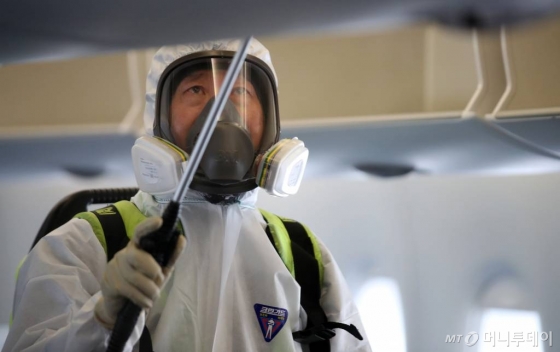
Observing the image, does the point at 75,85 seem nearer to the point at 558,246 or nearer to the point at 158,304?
the point at 158,304

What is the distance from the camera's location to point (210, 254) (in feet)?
5.15

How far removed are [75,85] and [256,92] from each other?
153 centimetres

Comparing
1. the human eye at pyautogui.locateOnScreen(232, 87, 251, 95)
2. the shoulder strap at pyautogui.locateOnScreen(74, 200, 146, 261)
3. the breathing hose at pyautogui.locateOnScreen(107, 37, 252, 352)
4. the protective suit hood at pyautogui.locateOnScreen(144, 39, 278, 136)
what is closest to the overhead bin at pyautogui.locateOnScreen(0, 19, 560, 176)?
the protective suit hood at pyautogui.locateOnScreen(144, 39, 278, 136)

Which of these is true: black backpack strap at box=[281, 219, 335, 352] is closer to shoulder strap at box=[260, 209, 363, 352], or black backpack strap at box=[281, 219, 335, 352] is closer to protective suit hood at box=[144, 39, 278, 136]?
shoulder strap at box=[260, 209, 363, 352]

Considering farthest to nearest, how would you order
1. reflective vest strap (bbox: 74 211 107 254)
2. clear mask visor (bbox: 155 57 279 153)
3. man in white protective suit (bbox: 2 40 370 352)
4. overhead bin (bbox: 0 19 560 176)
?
overhead bin (bbox: 0 19 560 176) → clear mask visor (bbox: 155 57 279 153) → reflective vest strap (bbox: 74 211 107 254) → man in white protective suit (bbox: 2 40 370 352)

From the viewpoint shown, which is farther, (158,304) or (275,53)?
(275,53)

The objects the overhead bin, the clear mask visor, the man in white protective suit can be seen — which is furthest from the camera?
the overhead bin

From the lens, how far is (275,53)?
2.85 meters

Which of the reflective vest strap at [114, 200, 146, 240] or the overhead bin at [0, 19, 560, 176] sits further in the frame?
the overhead bin at [0, 19, 560, 176]

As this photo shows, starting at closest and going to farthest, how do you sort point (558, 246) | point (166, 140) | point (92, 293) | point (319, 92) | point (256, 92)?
point (92, 293)
point (166, 140)
point (256, 92)
point (558, 246)
point (319, 92)

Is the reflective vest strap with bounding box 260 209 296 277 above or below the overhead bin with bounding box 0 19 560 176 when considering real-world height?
below

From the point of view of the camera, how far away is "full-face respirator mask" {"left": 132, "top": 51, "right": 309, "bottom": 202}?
1489mm

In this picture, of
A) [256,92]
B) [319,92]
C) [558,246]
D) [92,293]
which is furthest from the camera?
[319,92]

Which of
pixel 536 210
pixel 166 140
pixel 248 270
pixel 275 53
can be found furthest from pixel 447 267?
pixel 166 140
